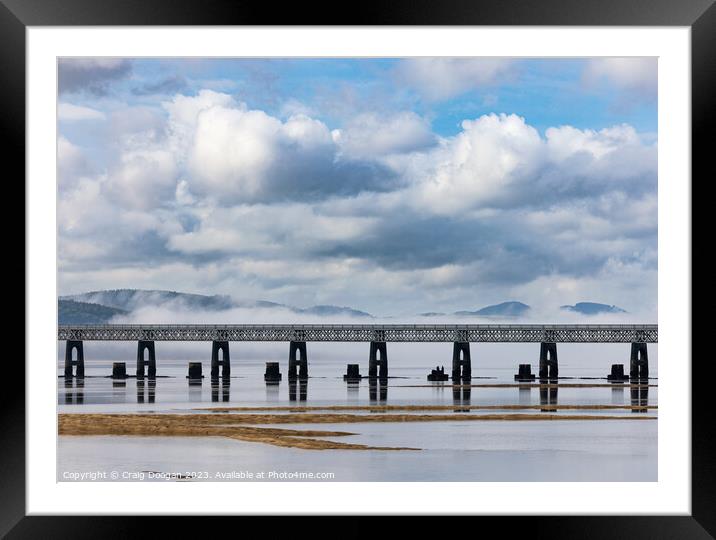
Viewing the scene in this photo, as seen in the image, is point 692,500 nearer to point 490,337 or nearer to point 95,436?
point 95,436

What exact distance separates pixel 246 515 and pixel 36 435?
210 centimetres

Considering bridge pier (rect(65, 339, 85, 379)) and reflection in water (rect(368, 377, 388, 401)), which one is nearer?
reflection in water (rect(368, 377, 388, 401))

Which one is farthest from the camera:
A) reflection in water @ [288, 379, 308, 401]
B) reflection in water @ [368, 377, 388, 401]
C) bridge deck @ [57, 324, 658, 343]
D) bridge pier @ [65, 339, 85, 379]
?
bridge pier @ [65, 339, 85, 379]

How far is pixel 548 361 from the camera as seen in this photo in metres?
73.2

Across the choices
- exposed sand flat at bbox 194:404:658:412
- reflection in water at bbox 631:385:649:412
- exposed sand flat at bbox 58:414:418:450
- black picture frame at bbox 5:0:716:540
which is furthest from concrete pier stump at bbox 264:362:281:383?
black picture frame at bbox 5:0:716:540

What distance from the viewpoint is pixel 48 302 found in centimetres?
958

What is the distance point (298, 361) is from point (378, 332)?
20.2 feet

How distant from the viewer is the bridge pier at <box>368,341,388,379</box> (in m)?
73.3

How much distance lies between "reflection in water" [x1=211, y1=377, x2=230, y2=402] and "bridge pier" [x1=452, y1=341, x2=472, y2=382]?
644 inches

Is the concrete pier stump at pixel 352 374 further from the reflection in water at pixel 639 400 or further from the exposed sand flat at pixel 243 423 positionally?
the exposed sand flat at pixel 243 423

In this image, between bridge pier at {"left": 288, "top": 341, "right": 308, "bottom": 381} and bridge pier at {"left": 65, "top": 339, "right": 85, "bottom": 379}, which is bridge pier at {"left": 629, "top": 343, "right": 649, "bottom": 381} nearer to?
bridge pier at {"left": 288, "top": 341, "right": 308, "bottom": 381}

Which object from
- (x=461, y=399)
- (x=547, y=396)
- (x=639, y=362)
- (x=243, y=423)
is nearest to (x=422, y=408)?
(x=461, y=399)

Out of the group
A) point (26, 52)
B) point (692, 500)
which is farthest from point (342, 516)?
point (26, 52)

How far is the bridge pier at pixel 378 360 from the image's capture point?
2886 inches
